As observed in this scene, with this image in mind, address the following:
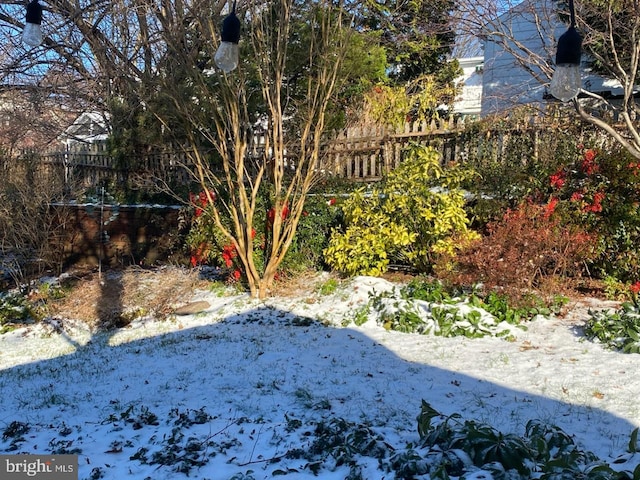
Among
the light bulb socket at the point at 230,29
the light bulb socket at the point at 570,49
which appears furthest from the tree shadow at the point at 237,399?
the light bulb socket at the point at 230,29

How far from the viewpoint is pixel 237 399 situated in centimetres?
373

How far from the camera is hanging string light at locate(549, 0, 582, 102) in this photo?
2521 millimetres

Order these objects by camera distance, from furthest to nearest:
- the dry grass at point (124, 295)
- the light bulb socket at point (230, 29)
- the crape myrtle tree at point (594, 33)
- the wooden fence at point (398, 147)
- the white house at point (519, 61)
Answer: the wooden fence at point (398, 147), the dry grass at point (124, 295), the white house at point (519, 61), the crape myrtle tree at point (594, 33), the light bulb socket at point (230, 29)

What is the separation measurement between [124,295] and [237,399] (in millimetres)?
4974

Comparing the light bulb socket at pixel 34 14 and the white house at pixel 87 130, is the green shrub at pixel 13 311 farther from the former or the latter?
the white house at pixel 87 130

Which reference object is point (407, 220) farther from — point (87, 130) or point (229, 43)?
point (87, 130)

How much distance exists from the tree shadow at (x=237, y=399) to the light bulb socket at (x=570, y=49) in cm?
220

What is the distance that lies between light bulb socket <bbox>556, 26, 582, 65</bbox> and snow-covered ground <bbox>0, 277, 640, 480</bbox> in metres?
2.19

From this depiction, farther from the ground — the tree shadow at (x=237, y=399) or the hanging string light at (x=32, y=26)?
the hanging string light at (x=32, y=26)

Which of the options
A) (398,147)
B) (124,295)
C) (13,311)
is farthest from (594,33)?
(13,311)

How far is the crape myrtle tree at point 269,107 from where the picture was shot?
21.6 feet

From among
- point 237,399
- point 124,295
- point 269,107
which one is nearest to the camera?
point 237,399

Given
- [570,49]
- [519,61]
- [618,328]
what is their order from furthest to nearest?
[519,61] → [618,328] → [570,49]

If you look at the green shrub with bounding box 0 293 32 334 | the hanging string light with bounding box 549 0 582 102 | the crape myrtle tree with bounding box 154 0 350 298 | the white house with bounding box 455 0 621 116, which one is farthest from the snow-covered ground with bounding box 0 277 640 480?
the white house with bounding box 455 0 621 116
